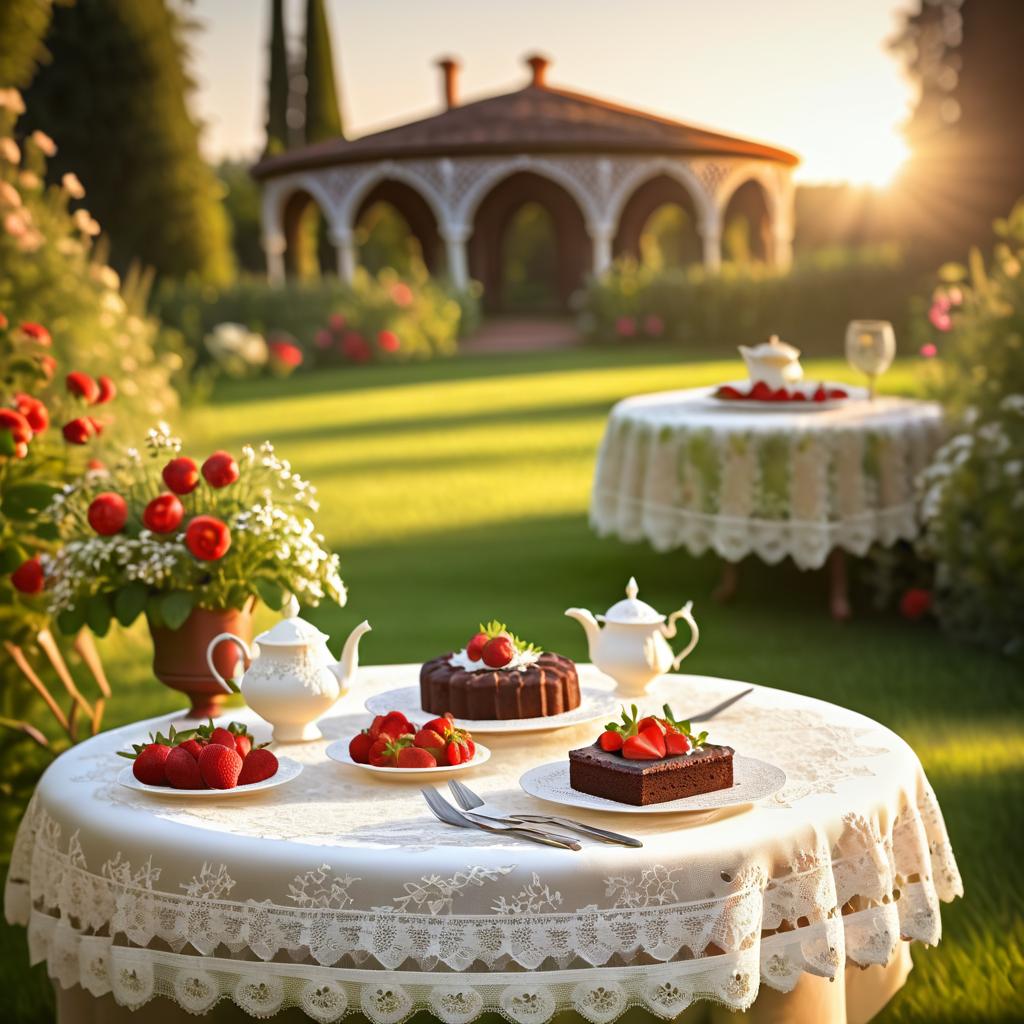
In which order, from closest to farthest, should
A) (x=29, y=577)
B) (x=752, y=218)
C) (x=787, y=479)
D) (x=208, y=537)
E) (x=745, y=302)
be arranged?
(x=208, y=537) → (x=29, y=577) → (x=787, y=479) → (x=745, y=302) → (x=752, y=218)

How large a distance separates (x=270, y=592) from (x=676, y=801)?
1.43 m

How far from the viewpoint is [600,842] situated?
2385 millimetres

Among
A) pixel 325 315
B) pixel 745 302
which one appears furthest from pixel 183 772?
pixel 745 302

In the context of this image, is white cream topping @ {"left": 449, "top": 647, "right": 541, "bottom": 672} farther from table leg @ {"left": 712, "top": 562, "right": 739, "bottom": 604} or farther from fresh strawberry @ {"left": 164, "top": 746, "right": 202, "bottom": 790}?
table leg @ {"left": 712, "top": 562, "right": 739, "bottom": 604}

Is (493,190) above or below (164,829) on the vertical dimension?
above

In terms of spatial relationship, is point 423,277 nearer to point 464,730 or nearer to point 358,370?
point 358,370

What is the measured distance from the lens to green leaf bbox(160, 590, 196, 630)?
3.38 meters

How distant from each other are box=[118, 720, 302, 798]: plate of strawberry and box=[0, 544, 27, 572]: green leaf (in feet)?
5.80

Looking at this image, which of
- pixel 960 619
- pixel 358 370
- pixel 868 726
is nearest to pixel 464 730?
pixel 868 726

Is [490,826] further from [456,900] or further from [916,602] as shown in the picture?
[916,602]

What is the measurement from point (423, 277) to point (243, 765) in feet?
71.6

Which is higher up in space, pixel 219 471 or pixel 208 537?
pixel 219 471

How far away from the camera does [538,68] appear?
3388cm

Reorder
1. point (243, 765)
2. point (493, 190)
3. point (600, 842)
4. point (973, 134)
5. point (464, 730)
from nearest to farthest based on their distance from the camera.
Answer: point (600, 842) < point (243, 765) < point (464, 730) < point (973, 134) < point (493, 190)
